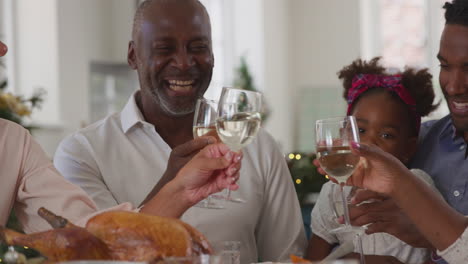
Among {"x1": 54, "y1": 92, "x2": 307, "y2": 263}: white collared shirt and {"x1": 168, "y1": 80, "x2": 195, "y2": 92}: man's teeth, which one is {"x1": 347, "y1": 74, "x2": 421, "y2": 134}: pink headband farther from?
{"x1": 168, "y1": 80, "x2": 195, "y2": 92}: man's teeth

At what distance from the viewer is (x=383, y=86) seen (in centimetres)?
245

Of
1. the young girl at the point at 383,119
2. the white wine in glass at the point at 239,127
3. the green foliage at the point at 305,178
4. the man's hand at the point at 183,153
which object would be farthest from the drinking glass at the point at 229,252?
the green foliage at the point at 305,178

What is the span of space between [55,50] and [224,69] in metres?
3.91

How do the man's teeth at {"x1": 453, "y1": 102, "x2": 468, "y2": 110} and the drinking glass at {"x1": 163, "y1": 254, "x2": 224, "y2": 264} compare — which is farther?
the man's teeth at {"x1": 453, "y1": 102, "x2": 468, "y2": 110}

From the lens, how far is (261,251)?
2.47 metres

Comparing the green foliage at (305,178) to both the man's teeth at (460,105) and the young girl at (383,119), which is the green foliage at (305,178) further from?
the man's teeth at (460,105)

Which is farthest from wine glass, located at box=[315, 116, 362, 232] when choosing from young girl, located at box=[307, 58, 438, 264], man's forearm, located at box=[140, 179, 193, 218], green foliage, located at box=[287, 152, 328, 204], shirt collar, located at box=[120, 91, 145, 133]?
green foliage, located at box=[287, 152, 328, 204]

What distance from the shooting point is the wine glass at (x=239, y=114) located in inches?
58.2

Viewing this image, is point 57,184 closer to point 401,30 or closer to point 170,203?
point 170,203

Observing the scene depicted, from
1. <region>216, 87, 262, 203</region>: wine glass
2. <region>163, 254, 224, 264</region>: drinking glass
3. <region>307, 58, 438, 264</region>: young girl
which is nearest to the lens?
<region>163, 254, 224, 264</region>: drinking glass

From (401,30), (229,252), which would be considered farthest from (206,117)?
(401,30)

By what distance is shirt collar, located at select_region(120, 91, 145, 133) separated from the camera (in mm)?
2451

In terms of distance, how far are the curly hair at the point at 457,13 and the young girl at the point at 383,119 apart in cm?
29

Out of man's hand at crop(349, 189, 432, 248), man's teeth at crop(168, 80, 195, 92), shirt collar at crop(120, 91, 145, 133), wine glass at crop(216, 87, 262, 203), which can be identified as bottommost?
man's hand at crop(349, 189, 432, 248)
